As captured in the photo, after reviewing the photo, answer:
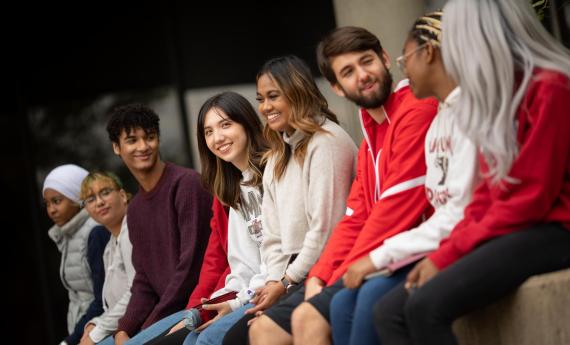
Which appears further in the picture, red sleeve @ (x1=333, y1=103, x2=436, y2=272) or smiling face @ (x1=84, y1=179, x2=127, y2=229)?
smiling face @ (x1=84, y1=179, x2=127, y2=229)

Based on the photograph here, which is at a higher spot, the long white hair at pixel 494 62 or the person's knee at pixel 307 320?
the long white hair at pixel 494 62

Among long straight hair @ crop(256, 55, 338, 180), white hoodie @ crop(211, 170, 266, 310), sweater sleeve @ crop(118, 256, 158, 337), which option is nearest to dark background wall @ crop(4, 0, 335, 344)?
sweater sleeve @ crop(118, 256, 158, 337)

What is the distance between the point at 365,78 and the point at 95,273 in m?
3.12

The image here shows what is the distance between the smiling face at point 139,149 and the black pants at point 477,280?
112 inches

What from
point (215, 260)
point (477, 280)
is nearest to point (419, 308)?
point (477, 280)

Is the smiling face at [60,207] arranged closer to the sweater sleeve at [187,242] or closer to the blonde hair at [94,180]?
the blonde hair at [94,180]

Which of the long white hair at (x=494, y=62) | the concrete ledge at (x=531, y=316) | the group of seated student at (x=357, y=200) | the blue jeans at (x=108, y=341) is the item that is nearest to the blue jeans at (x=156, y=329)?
the group of seated student at (x=357, y=200)

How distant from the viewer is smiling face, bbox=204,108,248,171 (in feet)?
16.9

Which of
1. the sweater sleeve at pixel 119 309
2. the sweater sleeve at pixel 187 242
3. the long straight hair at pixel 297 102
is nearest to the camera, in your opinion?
the long straight hair at pixel 297 102

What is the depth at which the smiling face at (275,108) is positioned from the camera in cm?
463

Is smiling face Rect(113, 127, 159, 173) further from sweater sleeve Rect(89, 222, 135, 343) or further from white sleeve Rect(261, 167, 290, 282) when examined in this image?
white sleeve Rect(261, 167, 290, 282)

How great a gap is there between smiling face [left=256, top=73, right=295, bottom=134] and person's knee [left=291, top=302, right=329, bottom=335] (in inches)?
41.5

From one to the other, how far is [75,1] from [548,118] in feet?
22.8

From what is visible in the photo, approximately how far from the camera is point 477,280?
3.17 m
